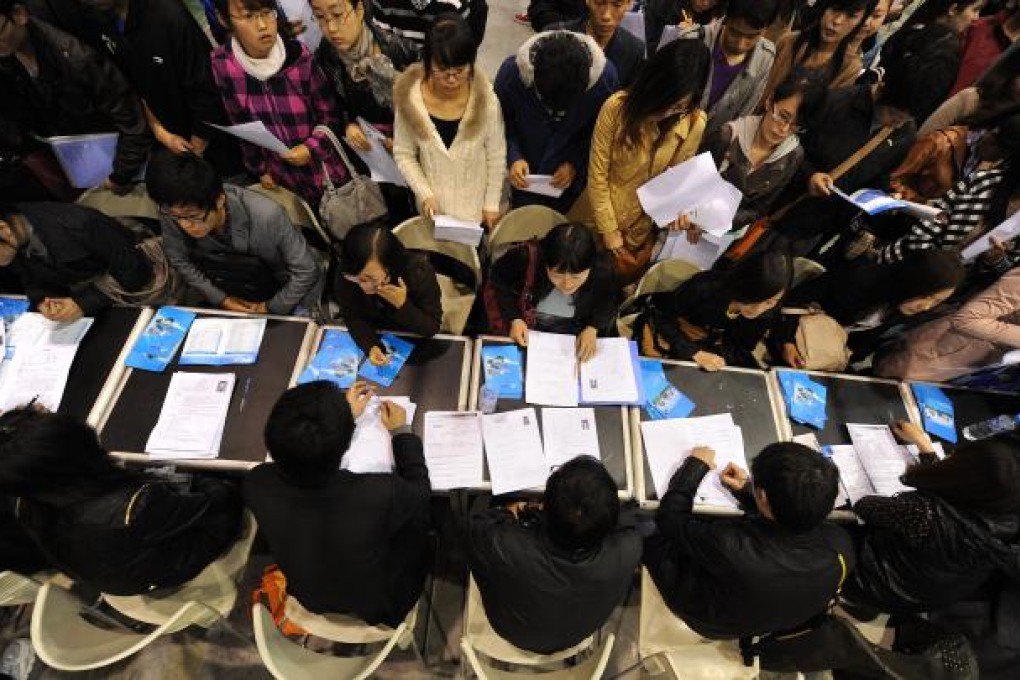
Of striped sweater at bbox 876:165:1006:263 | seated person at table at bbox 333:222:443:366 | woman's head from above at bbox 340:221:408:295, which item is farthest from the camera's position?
striped sweater at bbox 876:165:1006:263

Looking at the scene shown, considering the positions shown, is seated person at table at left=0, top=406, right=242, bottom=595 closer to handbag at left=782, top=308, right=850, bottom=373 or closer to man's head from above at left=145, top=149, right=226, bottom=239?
man's head from above at left=145, top=149, right=226, bottom=239

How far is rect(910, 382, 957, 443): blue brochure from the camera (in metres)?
2.22

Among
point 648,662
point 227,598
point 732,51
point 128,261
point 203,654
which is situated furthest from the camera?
point 732,51

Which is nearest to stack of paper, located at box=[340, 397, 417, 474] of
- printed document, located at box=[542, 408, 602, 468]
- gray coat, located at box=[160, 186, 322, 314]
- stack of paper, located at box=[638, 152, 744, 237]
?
printed document, located at box=[542, 408, 602, 468]

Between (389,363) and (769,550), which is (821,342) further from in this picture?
(389,363)

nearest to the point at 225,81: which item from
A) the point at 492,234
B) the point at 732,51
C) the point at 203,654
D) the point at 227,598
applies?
the point at 492,234

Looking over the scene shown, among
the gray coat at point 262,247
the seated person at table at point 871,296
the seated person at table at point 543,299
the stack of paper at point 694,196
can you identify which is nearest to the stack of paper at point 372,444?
the seated person at table at point 543,299

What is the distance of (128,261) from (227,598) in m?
1.39

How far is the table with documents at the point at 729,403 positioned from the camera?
204 cm

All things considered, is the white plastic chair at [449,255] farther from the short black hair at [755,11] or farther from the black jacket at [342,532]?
the short black hair at [755,11]

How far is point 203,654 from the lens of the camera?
2.34 metres

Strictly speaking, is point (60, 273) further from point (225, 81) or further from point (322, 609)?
point (322, 609)

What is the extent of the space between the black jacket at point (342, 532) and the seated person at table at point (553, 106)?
1.63 m

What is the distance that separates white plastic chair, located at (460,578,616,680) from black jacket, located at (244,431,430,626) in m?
0.32
